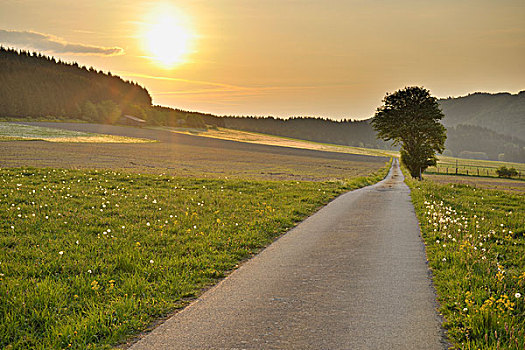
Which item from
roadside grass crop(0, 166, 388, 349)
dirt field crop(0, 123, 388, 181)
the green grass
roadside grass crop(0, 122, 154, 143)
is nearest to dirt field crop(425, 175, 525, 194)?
dirt field crop(0, 123, 388, 181)

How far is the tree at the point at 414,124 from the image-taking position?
49.1 metres

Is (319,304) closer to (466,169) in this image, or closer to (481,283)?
(481,283)

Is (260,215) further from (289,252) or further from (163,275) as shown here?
(163,275)

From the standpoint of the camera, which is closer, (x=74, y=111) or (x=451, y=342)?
(x=451, y=342)

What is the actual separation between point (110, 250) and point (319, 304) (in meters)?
5.40

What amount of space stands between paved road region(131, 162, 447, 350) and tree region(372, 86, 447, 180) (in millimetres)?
43452

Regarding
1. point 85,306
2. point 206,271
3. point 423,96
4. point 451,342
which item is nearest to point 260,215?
point 206,271

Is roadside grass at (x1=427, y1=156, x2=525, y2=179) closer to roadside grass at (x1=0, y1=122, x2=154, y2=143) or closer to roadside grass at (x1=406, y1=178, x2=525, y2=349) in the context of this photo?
roadside grass at (x1=406, y1=178, x2=525, y2=349)

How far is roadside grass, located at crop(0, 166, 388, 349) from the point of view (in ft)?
18.4

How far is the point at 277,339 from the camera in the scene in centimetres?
507

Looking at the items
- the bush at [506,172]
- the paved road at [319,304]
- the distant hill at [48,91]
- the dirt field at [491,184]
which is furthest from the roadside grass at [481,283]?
the distant hill at [48,91]

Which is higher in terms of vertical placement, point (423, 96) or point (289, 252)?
point (423, 96)

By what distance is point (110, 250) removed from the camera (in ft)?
29.2

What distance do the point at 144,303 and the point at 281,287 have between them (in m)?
2.46
